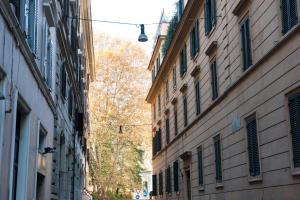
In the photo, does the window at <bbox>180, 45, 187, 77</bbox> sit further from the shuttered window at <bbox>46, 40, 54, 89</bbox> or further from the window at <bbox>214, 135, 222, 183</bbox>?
the shuttered window at <bbox>46, 40, 54, 89</bbox>

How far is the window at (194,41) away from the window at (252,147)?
25.2ft

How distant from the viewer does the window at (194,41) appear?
20484 mm

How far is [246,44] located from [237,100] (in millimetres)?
1728

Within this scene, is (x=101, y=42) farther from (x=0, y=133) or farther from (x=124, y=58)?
(x=0, y=133)

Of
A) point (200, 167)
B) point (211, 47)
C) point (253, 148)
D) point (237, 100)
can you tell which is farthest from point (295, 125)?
point (200, 167)

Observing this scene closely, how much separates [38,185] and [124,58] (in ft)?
95.9

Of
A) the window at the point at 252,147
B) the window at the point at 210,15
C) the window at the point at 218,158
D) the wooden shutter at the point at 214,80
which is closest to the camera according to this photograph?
the window at the point at 252,147

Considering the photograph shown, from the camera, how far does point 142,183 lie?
47.7 metres

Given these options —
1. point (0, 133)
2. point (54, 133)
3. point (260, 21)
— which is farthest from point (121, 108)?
point (0, 133)

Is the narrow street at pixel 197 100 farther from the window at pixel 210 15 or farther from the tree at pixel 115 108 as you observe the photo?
the tree at pixel 115 108

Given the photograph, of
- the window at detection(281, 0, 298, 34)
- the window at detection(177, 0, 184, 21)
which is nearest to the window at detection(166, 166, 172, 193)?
the window at detection(177, 0, 184, 21)

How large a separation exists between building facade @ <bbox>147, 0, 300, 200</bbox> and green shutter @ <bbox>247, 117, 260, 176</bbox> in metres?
0.03

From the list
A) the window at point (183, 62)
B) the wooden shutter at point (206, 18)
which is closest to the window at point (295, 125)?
the wooden shutter at point (206, 18)

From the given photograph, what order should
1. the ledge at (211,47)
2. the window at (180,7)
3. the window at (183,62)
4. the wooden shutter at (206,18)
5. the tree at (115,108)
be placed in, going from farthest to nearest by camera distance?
the tree at (115,108)
the window at (180,7)
the window at (183,62)
the wooden shutter at (206,18)
the ledge at (211,47)
